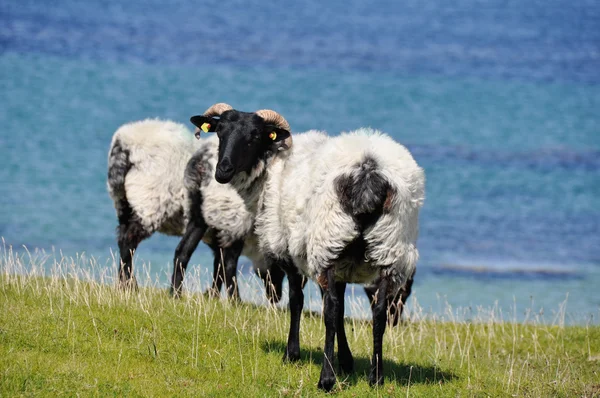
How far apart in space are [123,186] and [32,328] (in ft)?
14.7

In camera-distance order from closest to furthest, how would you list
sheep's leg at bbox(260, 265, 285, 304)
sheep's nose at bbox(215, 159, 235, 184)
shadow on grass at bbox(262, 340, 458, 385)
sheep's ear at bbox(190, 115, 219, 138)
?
shadow on grass at bbox(262, 340, 458, 385) → sheep's nose at bbox(215, 159, 235, 184) → sheep's ear at bbox(190, 115, 219, 138) → sheep's leg at bbox(260, 265, 285, 304)

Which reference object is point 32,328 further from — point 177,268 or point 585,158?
point 585,158

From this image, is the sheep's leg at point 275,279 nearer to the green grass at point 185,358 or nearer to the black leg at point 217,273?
the black leg at point 217,273

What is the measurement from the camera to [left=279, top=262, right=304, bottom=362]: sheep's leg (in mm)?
8727

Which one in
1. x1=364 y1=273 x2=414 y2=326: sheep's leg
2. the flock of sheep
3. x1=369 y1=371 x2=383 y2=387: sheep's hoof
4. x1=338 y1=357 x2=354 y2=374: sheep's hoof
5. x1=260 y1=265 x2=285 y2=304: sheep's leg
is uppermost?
the flock of sheep

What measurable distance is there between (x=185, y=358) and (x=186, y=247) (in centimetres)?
410

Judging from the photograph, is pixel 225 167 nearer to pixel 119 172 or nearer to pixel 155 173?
pixel 155 173

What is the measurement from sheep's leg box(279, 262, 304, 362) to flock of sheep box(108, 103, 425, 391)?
0.01 m

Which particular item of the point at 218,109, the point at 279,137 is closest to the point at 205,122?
the point at 218,109

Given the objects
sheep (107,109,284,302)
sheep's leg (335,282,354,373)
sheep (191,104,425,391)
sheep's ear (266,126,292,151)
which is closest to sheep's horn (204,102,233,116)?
sheep's ear (266,126,292,151)

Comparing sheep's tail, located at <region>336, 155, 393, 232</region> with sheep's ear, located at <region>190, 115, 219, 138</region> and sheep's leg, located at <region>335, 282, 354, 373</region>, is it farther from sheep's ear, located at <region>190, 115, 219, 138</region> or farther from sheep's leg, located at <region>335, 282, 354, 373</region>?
sheep's ear, located at <region>190, 115, 219, 138</region>

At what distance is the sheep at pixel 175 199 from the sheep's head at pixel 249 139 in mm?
1989

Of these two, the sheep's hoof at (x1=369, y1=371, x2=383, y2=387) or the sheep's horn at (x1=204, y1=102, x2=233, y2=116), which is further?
the sheep's horn at (x1=204, y1=102, x2=233, y2=116)

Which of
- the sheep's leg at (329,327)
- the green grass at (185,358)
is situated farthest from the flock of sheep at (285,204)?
the green grass at (185,358)
